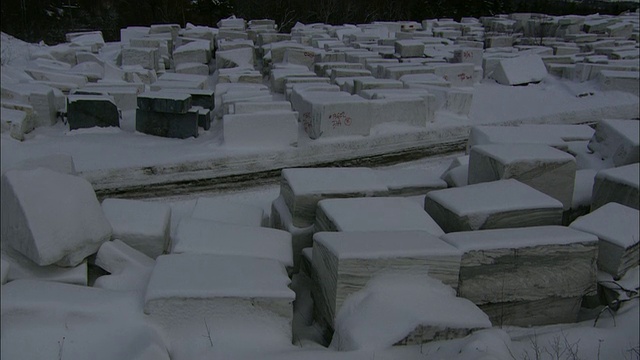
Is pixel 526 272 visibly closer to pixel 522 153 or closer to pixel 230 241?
pixel 522 153

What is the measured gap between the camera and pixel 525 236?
130 inches

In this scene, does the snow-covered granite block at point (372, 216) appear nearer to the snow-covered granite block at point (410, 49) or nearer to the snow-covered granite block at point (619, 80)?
the snow-covered granite block at point (619, 80)

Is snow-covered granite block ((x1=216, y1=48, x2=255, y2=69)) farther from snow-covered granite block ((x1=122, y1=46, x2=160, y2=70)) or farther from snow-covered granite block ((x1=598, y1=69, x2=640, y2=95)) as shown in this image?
snow-covered granite block ((x1=598, y1=69, x2=640, y2=95))

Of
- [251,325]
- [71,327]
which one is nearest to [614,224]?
[251,325]

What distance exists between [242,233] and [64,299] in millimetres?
1218

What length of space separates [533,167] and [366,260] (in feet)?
6.82

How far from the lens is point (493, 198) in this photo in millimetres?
3766

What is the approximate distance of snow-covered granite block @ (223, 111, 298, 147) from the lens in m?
6.49

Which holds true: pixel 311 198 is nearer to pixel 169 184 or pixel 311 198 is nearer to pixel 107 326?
pixel 107 326

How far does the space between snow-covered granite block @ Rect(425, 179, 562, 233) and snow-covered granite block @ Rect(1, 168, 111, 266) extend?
2206 mm

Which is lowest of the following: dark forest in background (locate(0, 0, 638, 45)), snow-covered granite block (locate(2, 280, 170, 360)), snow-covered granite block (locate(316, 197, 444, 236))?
snow-covered granite block (locate(2, 280, 170, 360))

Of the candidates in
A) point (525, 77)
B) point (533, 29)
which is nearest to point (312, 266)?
point (525, 77)

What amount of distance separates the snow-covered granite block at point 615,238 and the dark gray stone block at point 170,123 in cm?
494

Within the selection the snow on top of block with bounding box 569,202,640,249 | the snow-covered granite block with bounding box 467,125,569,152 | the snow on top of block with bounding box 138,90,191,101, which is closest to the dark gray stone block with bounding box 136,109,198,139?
the snow on top of block with bounding box 138,90,191,101
